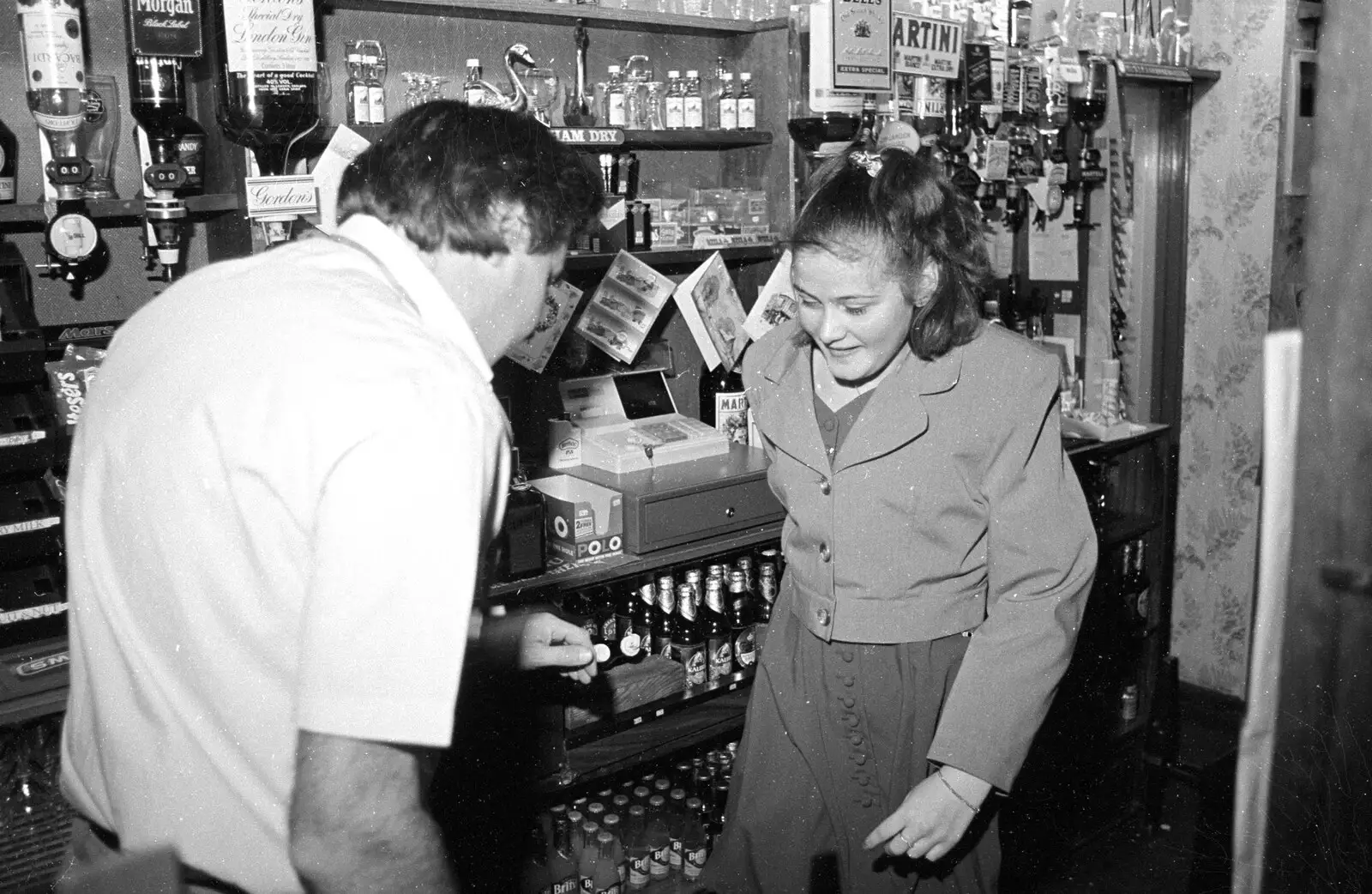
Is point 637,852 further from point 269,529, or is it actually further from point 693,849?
point 269,529

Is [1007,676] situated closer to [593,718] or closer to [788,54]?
[593,718]

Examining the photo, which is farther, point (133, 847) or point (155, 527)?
point (133, 847)

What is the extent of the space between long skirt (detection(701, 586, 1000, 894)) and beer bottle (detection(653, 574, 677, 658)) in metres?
0.74

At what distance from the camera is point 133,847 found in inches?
45.3

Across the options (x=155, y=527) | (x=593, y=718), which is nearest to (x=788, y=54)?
(x=593, y=718)

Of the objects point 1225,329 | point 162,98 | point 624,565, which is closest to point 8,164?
point 162,98

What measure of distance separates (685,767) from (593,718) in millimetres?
577

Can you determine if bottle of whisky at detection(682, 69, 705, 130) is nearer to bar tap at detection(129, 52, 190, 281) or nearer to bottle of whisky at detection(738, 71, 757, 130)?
bottle of whisky at detection(738, 71, 757, 130)

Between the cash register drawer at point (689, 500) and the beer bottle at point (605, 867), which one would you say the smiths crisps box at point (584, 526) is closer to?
the cash register drawer at point (689, 500)

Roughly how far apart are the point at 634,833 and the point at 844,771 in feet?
3.52

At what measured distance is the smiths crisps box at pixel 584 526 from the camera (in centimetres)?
228

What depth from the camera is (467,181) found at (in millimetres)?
1211

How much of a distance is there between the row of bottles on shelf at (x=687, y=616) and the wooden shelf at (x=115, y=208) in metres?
1.08

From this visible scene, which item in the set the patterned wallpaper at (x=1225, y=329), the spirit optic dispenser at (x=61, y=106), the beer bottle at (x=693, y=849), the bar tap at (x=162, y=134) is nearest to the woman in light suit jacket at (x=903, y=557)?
the beer bottle at (x=693, y=849)
